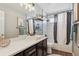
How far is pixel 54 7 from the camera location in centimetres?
151

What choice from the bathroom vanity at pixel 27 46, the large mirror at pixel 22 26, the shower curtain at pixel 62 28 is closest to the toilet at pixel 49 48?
the bathroom vanity at pixel 27 46

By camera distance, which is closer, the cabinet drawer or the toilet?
the cabinet drawer

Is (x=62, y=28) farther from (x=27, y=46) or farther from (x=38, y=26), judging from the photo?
(x=27, y=46)

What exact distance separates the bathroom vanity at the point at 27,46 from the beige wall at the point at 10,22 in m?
0.09

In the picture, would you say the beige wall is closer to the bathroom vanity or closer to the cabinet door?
the bathroom vanity

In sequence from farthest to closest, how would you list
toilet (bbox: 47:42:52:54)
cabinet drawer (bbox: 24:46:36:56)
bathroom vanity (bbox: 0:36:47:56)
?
1. toilet (bbox: 47:42:52:54)
2. cabinet drawer (bbox: 24:46:36:56)
3. bathroom vanity (bbox: 0:36:47:56)

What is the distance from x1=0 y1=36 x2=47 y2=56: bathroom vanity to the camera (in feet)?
4.28

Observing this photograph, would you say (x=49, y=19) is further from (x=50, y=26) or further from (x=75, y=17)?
(x=75, y=17)

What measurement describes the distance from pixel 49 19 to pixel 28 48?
0.52 metres

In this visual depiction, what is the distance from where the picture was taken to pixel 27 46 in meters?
1.43

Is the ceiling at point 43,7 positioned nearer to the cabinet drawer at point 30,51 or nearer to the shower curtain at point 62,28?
the shower curtain at point 62,28

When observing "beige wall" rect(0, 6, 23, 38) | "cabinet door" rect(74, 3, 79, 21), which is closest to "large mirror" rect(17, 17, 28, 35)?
"beige wall" rect(0, 6, 23, 38)

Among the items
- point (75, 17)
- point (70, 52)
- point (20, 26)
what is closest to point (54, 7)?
point (75, 17)

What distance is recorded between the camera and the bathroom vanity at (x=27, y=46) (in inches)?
51.4
